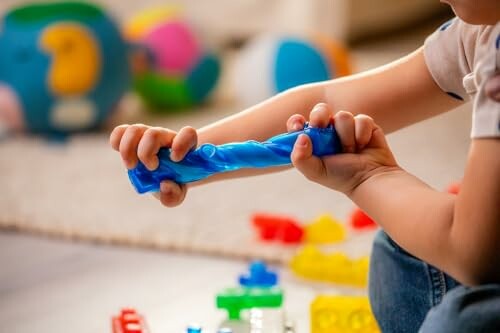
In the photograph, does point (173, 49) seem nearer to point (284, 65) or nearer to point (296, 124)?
point (284, 65)

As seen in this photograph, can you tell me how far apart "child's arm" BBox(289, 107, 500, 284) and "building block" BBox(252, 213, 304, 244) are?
1.80 ft

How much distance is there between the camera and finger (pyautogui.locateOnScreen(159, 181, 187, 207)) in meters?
0.75

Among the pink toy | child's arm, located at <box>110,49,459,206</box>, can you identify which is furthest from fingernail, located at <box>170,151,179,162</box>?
the pink toy

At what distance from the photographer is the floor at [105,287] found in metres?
1.04

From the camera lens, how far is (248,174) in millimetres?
831

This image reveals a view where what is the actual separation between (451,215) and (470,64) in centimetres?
18

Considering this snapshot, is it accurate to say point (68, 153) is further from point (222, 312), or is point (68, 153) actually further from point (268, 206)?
point (222, 312)

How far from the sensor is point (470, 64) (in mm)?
758

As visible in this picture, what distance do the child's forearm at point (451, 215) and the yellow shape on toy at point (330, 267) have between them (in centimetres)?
43

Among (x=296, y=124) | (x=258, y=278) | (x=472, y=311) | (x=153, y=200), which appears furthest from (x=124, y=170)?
(x=472, y=311)

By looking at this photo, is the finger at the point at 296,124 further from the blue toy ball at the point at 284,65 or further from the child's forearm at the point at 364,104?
the blue toy ball at the point at 284,65

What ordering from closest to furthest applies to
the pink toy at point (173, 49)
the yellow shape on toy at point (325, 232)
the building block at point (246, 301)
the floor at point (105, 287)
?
the building block at point (246, 301) < the floor at point (105, 287) < the yellow shape on toy at point (325, 232) < the pink toy at point (173, 49)

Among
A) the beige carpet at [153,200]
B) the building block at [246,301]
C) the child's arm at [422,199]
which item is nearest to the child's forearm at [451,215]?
the child's arm at [422,199]

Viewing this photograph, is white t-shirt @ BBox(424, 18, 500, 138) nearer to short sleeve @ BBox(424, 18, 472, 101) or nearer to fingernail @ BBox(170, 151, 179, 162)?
short sleeve @ BBox(424, 18, 472, 101)
